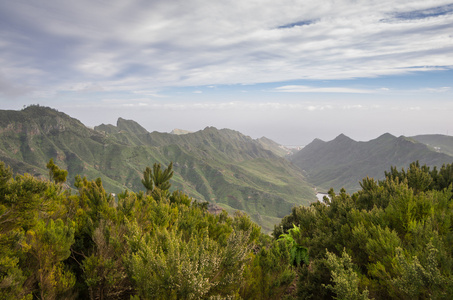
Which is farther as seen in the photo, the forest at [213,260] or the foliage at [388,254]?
the forest at [213,260]

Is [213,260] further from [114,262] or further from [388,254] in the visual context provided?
[388,254]

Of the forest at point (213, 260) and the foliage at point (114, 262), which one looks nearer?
the forest at point (213, 260)

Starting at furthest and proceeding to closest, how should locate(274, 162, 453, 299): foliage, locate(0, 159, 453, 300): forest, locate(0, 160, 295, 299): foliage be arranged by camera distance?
locate(0, 160, 295, 299): foliage < locate(0, 159, 453, 300): forest < locate(274, 162, 453, 299): foliage

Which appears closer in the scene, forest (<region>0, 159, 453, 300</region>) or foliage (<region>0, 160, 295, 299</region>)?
forest (<region>0, 159, 453, 300</region>)

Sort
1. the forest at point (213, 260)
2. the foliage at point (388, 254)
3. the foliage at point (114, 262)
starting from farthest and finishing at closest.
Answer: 1. the foliage at point (114, 262)
2. the forest at point (213, 260)
3. the foliage at point (388, 254)

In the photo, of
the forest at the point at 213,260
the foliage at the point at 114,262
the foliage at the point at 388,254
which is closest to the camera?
the foliage at the point at 388,254

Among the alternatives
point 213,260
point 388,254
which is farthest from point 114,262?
point 388,254

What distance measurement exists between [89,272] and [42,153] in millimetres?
246960

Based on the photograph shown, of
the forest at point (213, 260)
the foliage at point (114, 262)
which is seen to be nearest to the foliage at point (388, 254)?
the forest at point (213, 260)

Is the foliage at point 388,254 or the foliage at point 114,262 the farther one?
the foliage at point 114,262

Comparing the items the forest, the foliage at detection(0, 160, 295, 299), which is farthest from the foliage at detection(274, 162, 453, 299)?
the foliage at detection(0, 160, 295, 299)

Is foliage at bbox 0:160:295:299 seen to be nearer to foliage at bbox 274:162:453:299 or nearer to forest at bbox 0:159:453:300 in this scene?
forest at bbox 0:159:453:300

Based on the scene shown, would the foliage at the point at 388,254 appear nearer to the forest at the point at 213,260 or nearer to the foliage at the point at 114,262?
the forest at the point at 213,260

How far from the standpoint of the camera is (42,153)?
19875cm
